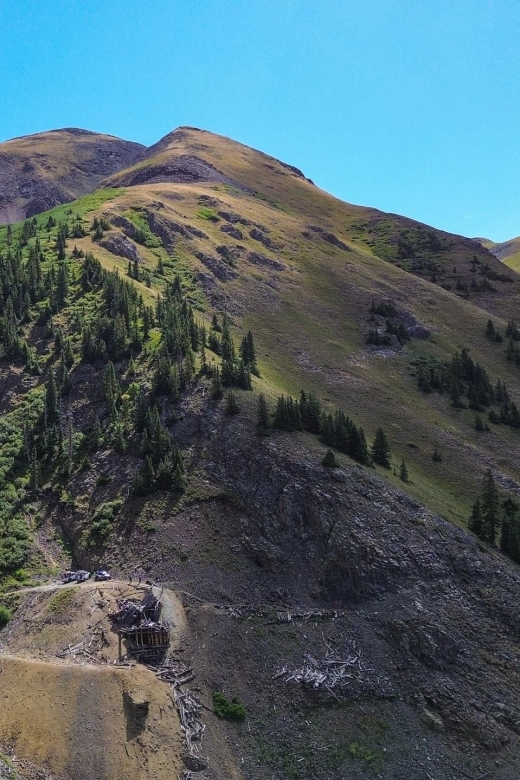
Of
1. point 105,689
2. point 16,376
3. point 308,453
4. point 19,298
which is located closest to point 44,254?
point 19,298

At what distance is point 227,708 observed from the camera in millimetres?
35656

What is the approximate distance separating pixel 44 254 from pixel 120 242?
14125 mm

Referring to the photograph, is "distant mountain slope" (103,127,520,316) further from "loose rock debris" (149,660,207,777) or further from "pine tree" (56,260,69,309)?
"loose rock debris" (149,660,207,777)

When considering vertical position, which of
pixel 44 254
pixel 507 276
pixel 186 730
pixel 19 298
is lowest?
pixel 186 730

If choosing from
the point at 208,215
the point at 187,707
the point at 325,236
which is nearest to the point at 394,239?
the point at 325,236

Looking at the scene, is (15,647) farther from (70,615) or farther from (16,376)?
(16,376)

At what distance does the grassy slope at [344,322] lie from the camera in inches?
2867

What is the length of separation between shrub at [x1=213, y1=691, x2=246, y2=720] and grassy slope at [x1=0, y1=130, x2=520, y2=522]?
27.8 meters

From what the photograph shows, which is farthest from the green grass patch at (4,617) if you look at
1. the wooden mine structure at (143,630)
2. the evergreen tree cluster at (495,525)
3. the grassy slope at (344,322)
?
the evergreen tree cluster at (495,525)

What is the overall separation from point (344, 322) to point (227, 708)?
273 ft

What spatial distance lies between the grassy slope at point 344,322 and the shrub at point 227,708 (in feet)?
91.1

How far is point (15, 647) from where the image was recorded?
124 feet

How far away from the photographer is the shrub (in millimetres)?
35281

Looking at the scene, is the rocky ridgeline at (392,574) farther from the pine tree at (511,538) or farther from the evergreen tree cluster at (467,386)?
the evergreen tree cluster at (467,386)
